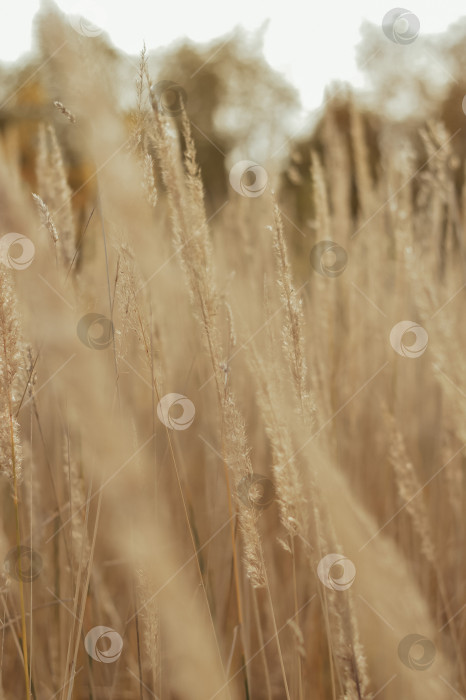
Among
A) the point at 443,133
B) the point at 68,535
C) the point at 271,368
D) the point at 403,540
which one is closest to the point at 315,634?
the point at 403,540

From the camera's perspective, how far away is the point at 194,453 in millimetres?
1641

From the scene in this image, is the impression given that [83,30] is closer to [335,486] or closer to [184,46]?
[335,486]

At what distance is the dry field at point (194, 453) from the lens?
1.64 ft

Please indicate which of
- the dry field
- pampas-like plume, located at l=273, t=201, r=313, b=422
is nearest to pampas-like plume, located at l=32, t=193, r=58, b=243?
the dry field

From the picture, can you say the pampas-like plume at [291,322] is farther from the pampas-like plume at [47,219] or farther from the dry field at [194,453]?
the pampas-like plume at [47,219]

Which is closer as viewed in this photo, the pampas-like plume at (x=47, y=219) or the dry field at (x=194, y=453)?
the dry field at (x=194, y=453)

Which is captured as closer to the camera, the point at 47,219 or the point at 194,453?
the point at 47,219

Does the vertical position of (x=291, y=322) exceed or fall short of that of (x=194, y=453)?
it falls short

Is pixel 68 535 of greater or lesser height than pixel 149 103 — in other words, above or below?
below

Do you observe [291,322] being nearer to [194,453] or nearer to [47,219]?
[47,219]

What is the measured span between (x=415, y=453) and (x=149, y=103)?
1.21 metres

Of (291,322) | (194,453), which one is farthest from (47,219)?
(194,453)

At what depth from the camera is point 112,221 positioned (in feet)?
2.00

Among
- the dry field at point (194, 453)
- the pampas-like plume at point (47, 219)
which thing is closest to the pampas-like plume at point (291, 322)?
the dry field at point (194, 453)
